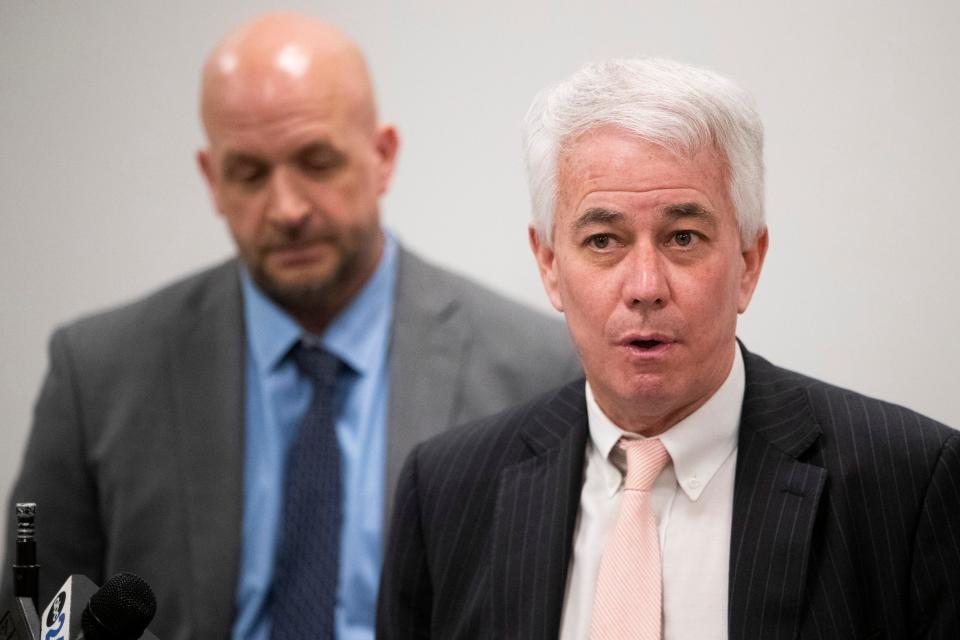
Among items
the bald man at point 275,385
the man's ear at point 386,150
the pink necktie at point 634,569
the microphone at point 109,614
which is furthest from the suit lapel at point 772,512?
the man's ear at point 386,150

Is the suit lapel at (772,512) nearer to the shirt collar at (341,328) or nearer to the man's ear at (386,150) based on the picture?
the shirt collar at (341,328)

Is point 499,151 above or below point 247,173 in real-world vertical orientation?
above

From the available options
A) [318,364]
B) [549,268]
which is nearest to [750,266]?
[549,268]

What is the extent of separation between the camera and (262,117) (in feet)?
8.16

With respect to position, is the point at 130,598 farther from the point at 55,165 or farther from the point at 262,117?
the point at 55,165

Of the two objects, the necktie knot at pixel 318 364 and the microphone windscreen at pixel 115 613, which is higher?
the necktie knot at pixel 318 364

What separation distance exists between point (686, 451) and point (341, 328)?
102 cm

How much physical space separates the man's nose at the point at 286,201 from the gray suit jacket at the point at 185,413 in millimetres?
283

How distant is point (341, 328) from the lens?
2631 millimetres

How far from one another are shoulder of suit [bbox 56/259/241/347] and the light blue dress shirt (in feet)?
0.20

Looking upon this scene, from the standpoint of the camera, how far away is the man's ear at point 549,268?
190cm

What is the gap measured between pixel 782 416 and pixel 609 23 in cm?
122

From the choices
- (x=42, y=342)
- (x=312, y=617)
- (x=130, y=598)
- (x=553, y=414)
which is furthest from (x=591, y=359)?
(x=42, y=342)

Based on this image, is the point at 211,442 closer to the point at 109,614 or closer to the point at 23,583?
the point at 23,583
